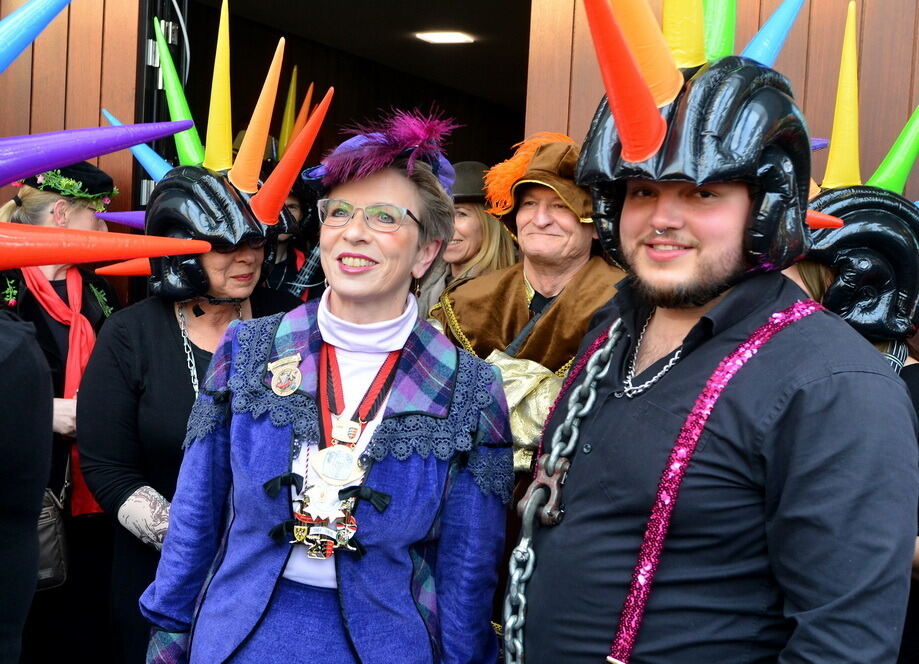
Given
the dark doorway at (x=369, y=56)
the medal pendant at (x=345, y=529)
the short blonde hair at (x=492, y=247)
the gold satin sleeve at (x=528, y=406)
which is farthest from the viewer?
the dark doorway at (x=369, y=56)

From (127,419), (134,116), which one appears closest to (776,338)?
(127,419)

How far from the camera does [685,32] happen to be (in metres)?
1.88

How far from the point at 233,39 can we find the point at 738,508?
7.14m

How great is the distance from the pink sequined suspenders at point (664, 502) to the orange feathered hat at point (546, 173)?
1.39m

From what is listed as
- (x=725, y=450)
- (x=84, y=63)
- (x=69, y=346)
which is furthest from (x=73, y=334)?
(x=725, y=450)

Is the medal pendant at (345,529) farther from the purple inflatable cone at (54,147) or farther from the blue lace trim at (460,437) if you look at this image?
the purple inflatable cone at (54,147)

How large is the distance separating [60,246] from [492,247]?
8.89 ft

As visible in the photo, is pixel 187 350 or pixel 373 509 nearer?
pixel 373 509

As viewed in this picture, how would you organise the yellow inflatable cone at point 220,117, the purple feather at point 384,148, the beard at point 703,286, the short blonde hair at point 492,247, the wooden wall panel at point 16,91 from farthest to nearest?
the wooden wall panel at point 16,91
the short blonde hair at point 492,247
the yellow inflatable cone at point 220,117
the purple feather at point 384,148
the beard at point 703,286

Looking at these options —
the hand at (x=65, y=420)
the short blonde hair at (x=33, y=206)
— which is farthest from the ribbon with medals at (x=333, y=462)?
the short blonde hair at (x=33, y=206)

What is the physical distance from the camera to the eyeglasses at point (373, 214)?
2396 millimetres

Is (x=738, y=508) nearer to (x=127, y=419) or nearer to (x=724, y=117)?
(x=724, y=117)

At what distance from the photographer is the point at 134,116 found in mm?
4375

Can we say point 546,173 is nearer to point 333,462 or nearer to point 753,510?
point 333,462
